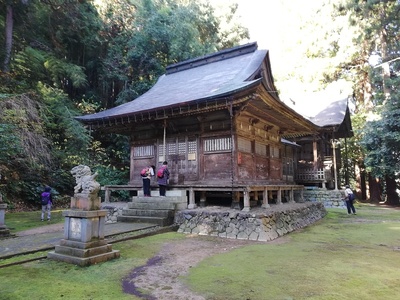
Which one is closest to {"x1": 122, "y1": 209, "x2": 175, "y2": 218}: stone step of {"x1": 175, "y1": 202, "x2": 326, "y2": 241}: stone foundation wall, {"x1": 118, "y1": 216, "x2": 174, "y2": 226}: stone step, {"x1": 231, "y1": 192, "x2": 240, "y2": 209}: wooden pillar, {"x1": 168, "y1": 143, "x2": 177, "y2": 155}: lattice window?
{"x1": 118, "y1": 216, "x2": 174, "y2": 226}: stone step

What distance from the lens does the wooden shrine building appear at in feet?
32.9

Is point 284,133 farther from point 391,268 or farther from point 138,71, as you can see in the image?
point 138,71

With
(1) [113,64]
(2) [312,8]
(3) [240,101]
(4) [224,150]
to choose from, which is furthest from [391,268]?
(2) [312,8]

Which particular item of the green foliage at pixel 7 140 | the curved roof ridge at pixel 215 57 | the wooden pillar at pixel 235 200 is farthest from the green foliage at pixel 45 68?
the wooden pillar at pixel 235 200

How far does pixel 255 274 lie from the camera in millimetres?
5098

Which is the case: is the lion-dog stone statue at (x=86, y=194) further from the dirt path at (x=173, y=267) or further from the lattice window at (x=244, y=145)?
the lattice window at (x=244, y=145)

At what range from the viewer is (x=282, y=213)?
974 centimetres

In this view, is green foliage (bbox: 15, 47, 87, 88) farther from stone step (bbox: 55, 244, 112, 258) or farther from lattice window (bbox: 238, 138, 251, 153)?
stone step (bbox: 55, 244, 112, 258)

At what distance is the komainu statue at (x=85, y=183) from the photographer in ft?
19.6

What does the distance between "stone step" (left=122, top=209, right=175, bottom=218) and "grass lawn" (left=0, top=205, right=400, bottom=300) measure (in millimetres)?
1926

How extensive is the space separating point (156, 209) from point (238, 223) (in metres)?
3.03

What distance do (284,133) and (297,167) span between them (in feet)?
24.4

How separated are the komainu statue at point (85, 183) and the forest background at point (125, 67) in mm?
6571

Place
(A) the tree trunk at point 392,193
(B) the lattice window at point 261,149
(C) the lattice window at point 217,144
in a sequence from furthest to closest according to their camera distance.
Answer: (A) the tree trunk at point 392,193, (B) the lattice window at point 261,149, (C) the lattice window at point 217,144
